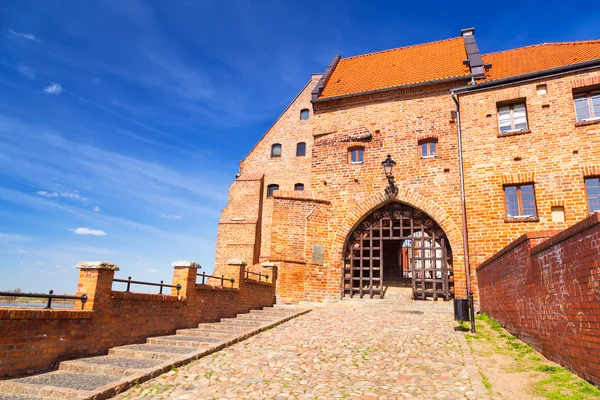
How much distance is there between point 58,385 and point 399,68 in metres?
17.5

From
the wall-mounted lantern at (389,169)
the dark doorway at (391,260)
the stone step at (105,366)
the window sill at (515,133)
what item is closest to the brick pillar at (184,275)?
the stone step at (105,366)

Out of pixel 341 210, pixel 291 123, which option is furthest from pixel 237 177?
pixel 341 210

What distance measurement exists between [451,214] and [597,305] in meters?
9.92

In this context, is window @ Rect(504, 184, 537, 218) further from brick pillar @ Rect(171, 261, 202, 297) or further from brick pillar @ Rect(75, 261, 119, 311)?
brick pillar @ Rect(75, 261, 119, 311)

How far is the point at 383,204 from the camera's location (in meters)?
15.6

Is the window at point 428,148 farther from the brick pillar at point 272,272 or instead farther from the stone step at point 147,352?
the stone step at point 147,352

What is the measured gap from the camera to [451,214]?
14359 millimetres

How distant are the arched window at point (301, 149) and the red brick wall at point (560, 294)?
1885 centimetres

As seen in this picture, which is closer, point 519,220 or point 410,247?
point 519,220

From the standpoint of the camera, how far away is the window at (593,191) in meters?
12.3

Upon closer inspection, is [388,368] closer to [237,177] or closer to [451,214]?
[451,214]

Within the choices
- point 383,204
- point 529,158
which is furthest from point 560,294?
point 383,204

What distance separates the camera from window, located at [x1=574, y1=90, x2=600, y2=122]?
512 inches

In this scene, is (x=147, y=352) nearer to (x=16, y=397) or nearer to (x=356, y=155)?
(x=16, y=397)
